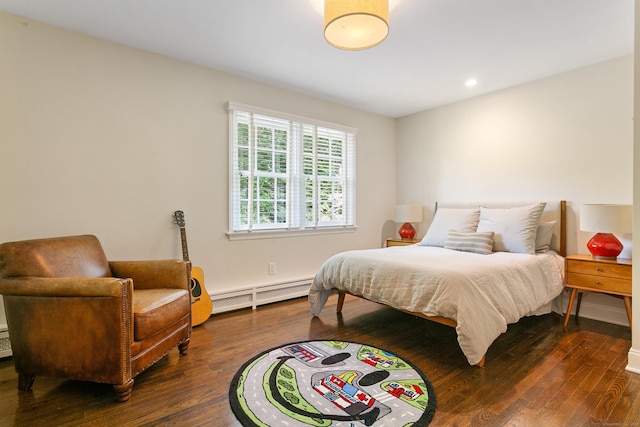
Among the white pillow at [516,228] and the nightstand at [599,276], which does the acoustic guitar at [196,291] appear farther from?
the nightstand at [599,276]

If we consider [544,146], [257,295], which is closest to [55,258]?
[257,295]

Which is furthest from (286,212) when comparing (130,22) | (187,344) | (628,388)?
(628,388)

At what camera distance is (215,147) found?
3244mm

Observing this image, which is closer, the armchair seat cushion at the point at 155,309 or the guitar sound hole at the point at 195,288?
the armchair seat cushion at the point at 155,309

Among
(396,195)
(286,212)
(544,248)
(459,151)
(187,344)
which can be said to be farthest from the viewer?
(396,195)

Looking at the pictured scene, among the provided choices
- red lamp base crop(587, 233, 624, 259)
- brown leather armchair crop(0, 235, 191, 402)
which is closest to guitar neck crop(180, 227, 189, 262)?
brown leather armchair crop(0, 235, 191, 402)

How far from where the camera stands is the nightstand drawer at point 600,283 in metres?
2.60

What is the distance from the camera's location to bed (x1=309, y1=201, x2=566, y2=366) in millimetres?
2137

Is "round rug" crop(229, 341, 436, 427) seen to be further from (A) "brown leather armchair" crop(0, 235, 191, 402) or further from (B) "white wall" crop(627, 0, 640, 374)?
(B) "white wall" crop(627, 0, 640, 374)

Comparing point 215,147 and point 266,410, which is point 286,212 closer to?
point 215,147

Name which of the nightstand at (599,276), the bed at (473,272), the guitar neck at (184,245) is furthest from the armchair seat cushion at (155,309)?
the nightstand at (599,276)

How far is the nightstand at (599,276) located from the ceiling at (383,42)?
5.94ft

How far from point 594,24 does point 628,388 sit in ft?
8.13

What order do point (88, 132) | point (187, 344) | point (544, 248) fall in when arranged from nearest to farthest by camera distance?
1. point (187, 344)
2. point (88, 132)
3. point (544, 248)
